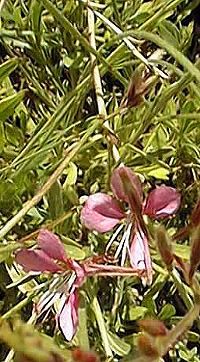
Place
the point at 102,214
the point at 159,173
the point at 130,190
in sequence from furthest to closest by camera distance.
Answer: the point at 159,173 → the point at 102,214 → the point at 130,190

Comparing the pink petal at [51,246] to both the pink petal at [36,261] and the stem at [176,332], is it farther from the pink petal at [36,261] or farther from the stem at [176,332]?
the stem at [176,332]

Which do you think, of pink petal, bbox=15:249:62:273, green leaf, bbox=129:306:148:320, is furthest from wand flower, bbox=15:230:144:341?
green leaf, bbox=129:306:148:320

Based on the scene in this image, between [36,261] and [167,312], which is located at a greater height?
[36,261]

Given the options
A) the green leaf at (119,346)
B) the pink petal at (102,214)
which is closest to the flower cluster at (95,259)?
the pink petal at (102,214)

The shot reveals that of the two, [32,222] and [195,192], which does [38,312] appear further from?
[195,192]

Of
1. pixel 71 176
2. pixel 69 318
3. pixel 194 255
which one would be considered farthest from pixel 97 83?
pixel 194 255

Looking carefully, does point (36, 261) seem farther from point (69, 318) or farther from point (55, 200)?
point (55, 200)

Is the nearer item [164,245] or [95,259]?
[164,245]

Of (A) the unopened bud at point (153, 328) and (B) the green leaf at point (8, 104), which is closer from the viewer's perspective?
(A) the unopened bud at point (153, 328)
